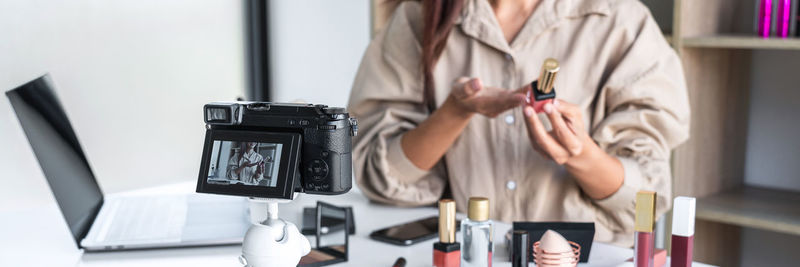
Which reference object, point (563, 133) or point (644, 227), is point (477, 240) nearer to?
point (644, 227)

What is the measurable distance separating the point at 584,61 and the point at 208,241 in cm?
74

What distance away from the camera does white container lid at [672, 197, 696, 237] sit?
0.85m

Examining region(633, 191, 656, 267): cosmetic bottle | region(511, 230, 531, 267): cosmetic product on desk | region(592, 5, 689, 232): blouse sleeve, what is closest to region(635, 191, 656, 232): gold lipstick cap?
region(633, 191, 656, 267): cosmetic bottle

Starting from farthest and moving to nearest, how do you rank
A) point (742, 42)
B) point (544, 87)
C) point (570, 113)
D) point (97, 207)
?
point (742, 42)
point (97, 207)
point (570, 113)
point (544, 87)

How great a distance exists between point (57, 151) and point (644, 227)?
2.93ft

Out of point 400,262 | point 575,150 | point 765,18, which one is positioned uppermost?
point 765,18

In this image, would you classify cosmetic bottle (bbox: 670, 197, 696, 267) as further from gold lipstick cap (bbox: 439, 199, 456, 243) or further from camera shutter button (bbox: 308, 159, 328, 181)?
camera shutter button (bbox: 308, 159, 328, 181)

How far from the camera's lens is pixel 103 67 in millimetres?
2049

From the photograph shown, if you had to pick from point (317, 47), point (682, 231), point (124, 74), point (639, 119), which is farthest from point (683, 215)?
point (317, 47)

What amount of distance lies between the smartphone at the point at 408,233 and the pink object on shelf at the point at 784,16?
1.00 m

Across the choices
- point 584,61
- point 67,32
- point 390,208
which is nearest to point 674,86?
point 584,61

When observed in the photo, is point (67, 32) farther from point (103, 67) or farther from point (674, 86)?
point (674, 86)

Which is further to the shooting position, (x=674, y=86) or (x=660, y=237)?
(x=660, y=237)

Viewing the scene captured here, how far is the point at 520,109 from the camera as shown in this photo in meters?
1.45
